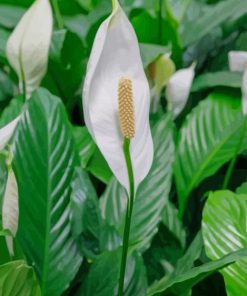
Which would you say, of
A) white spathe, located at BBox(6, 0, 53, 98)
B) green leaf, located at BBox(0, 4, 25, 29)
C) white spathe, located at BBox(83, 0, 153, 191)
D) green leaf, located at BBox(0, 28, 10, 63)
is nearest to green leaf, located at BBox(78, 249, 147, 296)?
white spathe, located at BBox(83, 0, 153, 191)

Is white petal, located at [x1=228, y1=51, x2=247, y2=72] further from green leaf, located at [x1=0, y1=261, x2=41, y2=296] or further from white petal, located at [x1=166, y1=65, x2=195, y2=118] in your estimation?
green leaf, located at [x1=0, y1=261, x2=41, y2=296]

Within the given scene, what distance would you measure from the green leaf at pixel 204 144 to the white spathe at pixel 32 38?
18 cm

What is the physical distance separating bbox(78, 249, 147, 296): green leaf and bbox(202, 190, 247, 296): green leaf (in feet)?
0.21

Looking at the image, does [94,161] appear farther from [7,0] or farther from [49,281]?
[7,0]

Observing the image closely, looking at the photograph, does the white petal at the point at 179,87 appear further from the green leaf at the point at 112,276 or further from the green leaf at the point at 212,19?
the green leaf at the point at 112,276

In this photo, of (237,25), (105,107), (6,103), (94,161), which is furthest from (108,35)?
(237,25)

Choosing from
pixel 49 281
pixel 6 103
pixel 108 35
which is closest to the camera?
pixel 108 35

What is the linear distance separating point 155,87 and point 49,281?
0.31 m

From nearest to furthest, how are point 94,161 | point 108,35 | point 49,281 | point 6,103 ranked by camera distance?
1. point 108,35
2. point 49,281
3. point 94,161
4. point 6,103

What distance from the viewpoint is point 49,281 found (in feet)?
1.74

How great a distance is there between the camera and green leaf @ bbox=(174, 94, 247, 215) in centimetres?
70

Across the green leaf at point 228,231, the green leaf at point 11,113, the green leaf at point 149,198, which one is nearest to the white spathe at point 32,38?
the green leaf at point 11,113

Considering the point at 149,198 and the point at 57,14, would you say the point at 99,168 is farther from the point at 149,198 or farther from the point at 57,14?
the point at 57,14

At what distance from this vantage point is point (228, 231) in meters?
0.52
